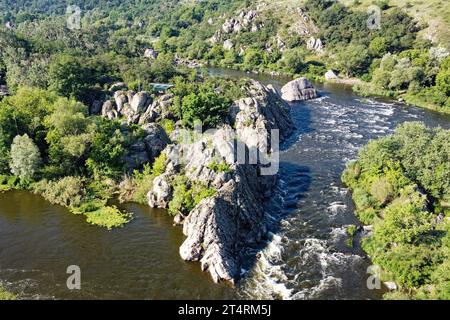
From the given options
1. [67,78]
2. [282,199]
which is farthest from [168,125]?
[282,199]

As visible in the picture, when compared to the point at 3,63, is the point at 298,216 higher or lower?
lower

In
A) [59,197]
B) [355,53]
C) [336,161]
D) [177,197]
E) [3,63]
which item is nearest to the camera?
[177,197]

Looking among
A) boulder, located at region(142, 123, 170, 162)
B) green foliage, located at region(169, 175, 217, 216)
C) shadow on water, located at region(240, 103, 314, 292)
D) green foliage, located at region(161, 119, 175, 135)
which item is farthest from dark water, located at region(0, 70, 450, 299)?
green foliage, located at region(161, 119, 175, 135)

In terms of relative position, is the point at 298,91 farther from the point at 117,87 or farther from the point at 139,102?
the point at 117,87

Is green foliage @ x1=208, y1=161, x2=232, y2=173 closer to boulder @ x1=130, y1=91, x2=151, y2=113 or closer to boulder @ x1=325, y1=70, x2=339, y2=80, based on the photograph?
boulder @ x1=130, y1=91, x2=151, y2=113
